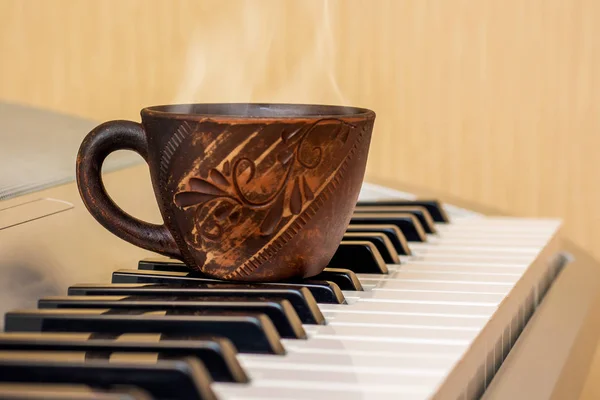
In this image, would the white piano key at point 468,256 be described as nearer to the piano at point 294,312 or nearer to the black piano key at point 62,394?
the piano at point 294,312

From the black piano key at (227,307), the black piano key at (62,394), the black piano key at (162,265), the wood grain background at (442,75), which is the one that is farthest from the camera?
the wood grain background at (442,75)

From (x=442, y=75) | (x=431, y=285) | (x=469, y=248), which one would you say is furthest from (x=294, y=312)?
(x=442, y=75)

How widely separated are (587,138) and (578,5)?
0.18 meters

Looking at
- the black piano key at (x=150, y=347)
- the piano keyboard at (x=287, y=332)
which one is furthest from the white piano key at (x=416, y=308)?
the black piano key at (x=150, y=347)

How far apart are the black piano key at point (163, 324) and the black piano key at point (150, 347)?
0.05ft

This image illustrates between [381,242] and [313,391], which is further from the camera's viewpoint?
[381,242]

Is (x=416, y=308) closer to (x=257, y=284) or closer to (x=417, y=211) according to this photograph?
(x=257, y=284)

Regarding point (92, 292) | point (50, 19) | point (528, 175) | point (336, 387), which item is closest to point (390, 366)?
point (336, 387)

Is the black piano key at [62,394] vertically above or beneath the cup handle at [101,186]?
beneath

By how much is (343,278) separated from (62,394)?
8.7 inches

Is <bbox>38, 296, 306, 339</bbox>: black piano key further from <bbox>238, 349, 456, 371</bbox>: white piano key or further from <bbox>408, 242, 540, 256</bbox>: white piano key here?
<bbox>408, 242, 540, 256</bbox>: white piano key

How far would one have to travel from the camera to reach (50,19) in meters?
1.42

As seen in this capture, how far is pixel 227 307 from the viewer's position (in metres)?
0.39

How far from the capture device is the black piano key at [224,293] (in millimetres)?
403
